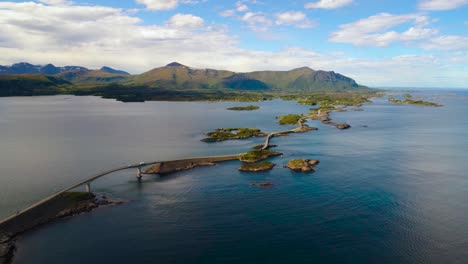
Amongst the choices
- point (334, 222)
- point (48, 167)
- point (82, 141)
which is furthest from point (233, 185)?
point (82, 141)

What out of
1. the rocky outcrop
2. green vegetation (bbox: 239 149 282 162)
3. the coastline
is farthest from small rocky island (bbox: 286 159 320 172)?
the coastline

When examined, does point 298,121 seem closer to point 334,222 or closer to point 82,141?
point 82,141

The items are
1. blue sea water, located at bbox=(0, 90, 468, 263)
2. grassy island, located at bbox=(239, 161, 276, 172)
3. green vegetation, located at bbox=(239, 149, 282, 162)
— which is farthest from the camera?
green vegetation, located at bbox=(239, 149, 282, 162)

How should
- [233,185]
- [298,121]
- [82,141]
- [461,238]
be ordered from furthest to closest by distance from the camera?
[298,121] < [82,141] < [233,185] < [461,238]

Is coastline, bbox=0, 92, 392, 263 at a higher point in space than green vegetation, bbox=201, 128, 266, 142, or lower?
lower

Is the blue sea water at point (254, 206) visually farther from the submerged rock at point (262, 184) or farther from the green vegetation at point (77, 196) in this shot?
the green vegetation at point (77, 196)

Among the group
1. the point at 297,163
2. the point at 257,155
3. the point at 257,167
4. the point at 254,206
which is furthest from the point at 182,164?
the point at 254,206

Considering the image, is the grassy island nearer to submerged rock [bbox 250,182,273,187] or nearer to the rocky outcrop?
the rocky outcrop
